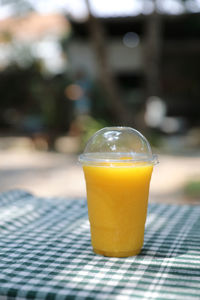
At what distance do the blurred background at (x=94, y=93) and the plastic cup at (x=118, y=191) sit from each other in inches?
154

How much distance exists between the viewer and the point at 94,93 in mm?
10469

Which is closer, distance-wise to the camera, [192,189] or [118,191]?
[118,191]

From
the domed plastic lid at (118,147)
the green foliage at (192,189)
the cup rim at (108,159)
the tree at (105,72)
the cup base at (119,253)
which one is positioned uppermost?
the tree at (105,72)

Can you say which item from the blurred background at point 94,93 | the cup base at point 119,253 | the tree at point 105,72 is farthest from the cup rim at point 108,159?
the tree at point 105,72

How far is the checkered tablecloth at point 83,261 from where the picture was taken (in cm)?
90

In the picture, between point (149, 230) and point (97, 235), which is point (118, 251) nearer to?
point (97, 235)

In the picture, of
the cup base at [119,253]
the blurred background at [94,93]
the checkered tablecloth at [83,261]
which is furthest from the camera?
the blurred background at [94,93]

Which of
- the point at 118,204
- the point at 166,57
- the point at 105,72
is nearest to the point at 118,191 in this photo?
the point at 118,204

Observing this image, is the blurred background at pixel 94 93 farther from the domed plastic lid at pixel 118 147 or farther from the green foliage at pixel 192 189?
the domed plastic lid at pixel 118 147

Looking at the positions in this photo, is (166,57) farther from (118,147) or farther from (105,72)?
(118,147)

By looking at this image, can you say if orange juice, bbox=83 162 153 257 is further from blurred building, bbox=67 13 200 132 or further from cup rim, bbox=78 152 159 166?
blurred building, bbox=67 13 200 132

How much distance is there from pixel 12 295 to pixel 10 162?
7.72 metres

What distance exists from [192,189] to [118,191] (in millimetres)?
4625

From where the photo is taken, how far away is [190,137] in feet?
38.3
